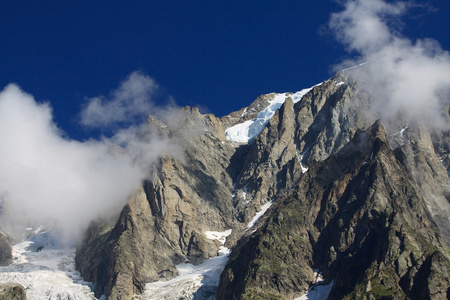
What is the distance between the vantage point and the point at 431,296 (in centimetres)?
19888

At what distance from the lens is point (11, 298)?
650 feet

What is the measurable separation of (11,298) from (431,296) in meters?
122

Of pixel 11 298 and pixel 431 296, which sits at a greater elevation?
pixel 11 298
